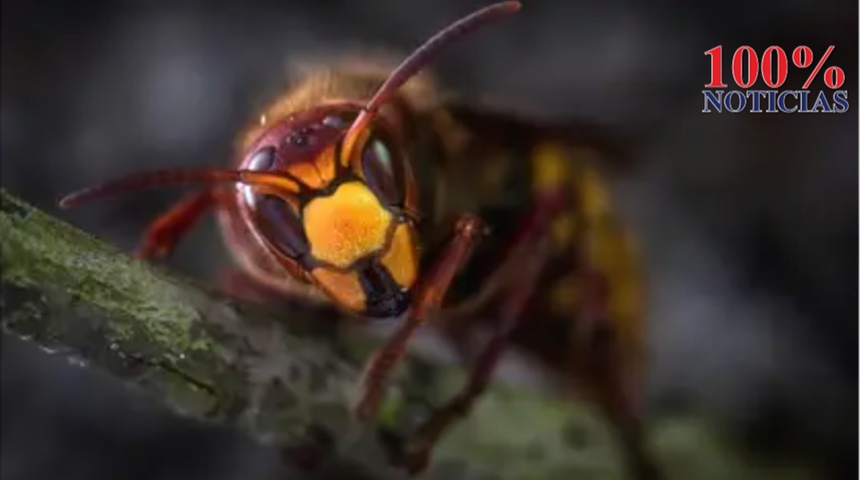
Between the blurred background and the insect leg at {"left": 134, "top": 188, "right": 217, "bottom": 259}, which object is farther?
the blurred background

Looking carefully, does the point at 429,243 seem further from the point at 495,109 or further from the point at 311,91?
the point at 495,109

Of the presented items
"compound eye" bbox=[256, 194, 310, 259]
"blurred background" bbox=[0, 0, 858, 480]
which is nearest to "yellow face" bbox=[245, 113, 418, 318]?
"compound eye" bbox=[256, 194, 310, 259]

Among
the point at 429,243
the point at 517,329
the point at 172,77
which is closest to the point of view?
the point at 429,243

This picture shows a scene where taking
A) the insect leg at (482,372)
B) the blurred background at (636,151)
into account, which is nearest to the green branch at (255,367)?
the insect leg at (482,372)

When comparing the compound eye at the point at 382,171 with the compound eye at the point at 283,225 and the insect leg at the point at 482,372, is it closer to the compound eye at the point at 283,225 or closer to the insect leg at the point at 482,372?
the compound eye at the point at 283,225

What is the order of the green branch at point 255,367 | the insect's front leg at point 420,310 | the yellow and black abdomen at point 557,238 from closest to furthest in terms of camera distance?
the green branch at point 255,367, the insect's front leg at point 420,310, the yellow and black abdomen at point 557,238

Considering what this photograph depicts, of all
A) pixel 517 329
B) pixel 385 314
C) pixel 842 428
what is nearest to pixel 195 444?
pixel 517 329

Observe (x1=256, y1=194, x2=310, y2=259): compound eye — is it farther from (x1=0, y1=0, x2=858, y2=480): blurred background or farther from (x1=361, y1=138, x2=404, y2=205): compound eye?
(x1=0, y1=0, x2=858, y2=480): blurred background
